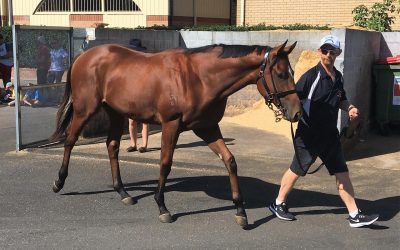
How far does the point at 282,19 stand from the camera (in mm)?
18859

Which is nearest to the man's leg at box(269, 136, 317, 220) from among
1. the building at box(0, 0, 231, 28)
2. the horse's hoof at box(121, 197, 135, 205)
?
the horse's hoof at box(121, 197, 135, 205)

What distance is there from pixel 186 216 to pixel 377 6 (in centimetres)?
941

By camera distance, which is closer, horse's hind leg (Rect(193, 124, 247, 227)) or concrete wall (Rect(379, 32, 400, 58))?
horse's hind leg (Rect(193, 124, 247, 227))

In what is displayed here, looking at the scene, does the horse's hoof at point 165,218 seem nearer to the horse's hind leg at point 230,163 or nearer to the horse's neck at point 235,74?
the horse's hind leg at point 230,163

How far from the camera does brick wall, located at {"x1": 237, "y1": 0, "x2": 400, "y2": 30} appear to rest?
17.9m

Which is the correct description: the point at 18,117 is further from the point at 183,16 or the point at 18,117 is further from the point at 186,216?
the point at 183,16

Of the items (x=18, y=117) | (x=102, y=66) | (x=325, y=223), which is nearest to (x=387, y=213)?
(x=325, y=223)

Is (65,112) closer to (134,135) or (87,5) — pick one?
(134,135)

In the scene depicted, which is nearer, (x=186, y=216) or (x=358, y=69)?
(x=186, y=216)

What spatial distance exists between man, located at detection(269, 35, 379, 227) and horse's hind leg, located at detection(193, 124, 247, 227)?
60 cm

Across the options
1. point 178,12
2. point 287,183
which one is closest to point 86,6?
point 178,12

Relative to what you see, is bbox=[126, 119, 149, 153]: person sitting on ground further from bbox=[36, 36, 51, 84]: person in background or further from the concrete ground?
bbox=[36, 36, 51, 84]: person in background

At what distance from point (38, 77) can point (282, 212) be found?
519 centimetres

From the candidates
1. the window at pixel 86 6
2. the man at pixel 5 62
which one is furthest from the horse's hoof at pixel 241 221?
the window at pixel 86 6
